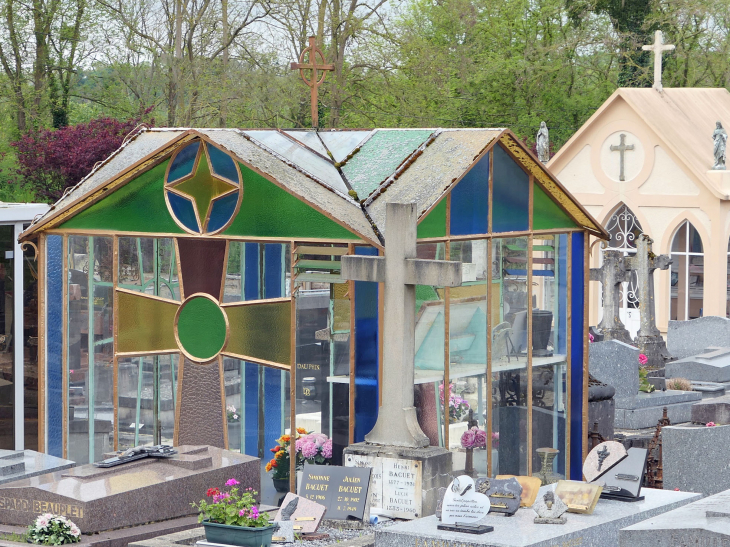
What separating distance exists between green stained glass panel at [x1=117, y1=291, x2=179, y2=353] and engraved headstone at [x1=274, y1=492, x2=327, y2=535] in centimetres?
225

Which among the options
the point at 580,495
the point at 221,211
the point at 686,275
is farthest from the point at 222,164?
the point at 686,275

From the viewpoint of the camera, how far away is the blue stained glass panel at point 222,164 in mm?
9617

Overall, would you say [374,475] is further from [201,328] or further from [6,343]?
[6,343]

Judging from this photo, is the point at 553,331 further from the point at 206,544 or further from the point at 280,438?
the point at 206,544

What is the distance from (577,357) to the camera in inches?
434

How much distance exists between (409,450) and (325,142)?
3119mm

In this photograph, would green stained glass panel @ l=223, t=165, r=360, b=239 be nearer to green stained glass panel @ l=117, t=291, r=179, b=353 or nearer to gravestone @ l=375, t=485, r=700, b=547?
green stained glass panel @ l=117, t=291, r=179, b=353

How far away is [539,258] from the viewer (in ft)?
35.0

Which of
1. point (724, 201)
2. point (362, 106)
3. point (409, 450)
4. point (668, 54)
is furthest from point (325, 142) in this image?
point (668, 54)

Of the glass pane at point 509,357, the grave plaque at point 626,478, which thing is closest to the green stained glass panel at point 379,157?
the glass pane at point 509,357

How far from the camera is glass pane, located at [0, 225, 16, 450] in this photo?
11734 mm

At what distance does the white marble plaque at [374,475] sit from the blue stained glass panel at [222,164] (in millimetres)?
2497

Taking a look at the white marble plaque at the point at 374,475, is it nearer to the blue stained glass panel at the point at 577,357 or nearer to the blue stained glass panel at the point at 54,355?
the blue stained glass panel at the point at 577,357

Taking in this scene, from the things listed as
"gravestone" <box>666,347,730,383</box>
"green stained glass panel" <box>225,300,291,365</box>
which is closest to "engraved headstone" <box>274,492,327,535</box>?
"green stained glass panel" <box>225,300,291,365</box>
